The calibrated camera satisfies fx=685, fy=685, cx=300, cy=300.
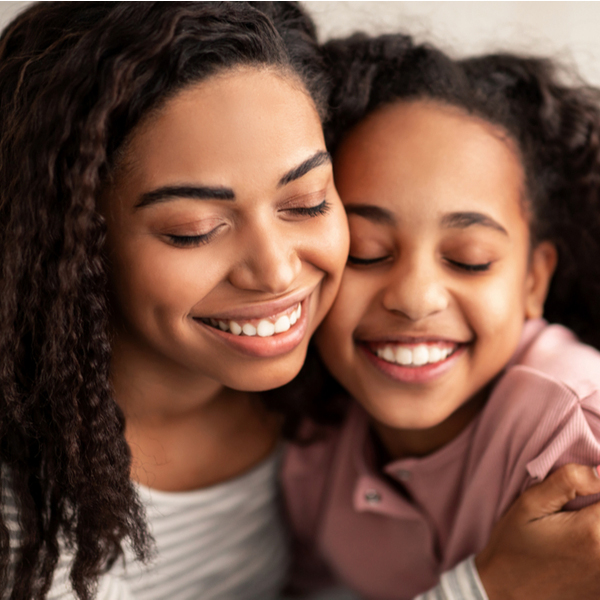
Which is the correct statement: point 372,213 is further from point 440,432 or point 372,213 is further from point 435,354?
point 440,432

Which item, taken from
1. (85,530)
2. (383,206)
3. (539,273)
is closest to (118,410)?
(85,530)

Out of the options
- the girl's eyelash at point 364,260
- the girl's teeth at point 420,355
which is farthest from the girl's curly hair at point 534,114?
the girl's teeth at point 420,355

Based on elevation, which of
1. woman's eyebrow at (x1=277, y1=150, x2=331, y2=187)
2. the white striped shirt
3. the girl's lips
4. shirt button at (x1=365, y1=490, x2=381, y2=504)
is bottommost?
the white striped shirt

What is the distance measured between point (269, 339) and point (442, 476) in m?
0.50

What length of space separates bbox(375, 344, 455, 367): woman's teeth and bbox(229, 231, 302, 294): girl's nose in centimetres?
27

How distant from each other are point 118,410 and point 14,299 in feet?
0.80

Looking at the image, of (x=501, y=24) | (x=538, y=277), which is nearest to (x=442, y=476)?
(x=538, y=277)

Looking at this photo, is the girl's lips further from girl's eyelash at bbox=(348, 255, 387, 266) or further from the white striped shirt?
the white striped shirt

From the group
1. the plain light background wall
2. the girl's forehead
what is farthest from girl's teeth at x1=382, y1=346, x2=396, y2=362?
the plain light background wall

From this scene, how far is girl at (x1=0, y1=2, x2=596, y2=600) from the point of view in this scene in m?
0.94

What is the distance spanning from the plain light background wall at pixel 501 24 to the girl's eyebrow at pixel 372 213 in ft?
1.82

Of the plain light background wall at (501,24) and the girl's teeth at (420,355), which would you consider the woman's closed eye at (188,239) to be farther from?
the plain light background wall at (501,24)

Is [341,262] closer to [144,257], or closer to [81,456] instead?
[144,257]

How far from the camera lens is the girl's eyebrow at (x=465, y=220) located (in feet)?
3.64
